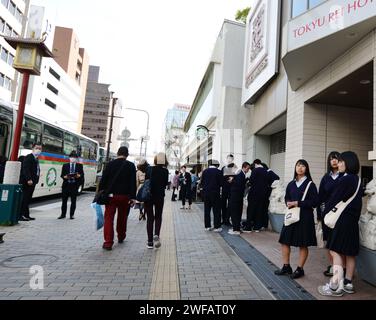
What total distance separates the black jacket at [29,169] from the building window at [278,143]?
9660 millimetres

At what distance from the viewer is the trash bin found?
638cm

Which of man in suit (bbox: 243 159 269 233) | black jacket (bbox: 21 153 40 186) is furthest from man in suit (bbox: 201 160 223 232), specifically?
black jacket (bbox: 21 153 40 186)

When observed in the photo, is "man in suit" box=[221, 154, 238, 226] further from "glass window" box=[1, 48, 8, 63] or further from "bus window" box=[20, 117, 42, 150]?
"glass window" box=[1, 48, 8, 63]

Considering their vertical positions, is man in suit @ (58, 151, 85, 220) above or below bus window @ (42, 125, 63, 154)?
below

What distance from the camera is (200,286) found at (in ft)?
11.6

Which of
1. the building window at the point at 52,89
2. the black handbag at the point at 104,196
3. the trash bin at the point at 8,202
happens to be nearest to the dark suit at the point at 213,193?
the black handbag at the point at 104,196

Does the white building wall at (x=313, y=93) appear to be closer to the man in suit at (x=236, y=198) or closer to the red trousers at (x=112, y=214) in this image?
the man in suit at (x=236, y=198)

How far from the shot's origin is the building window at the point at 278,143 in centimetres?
1263

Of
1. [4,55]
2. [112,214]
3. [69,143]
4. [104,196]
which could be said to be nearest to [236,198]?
[112,214]

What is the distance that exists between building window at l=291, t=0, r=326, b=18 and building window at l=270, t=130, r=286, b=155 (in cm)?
587

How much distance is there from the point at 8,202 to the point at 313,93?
26.2ft

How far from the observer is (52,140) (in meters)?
11.9
